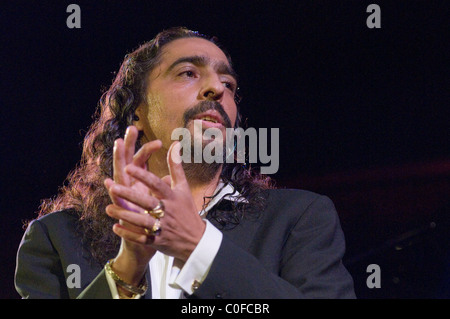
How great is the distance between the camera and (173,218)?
1.31 meters

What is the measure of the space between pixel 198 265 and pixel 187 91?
41.4 inches

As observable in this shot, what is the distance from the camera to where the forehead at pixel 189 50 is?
7.73 feet

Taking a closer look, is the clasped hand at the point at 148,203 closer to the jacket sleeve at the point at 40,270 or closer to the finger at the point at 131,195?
the finger at the point at 131,195

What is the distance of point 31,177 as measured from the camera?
336 centimetres

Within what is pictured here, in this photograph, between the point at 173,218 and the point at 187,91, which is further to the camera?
the point at 187,91

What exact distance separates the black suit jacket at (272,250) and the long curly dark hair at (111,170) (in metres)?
0.07

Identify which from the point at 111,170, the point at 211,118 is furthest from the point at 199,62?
the point at 111,170

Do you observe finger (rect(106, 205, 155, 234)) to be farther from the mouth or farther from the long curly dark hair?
the mouth

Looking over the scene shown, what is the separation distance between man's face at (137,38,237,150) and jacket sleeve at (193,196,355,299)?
24.3 inches

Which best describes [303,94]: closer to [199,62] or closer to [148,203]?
[199,62]

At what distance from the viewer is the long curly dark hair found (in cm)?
198
